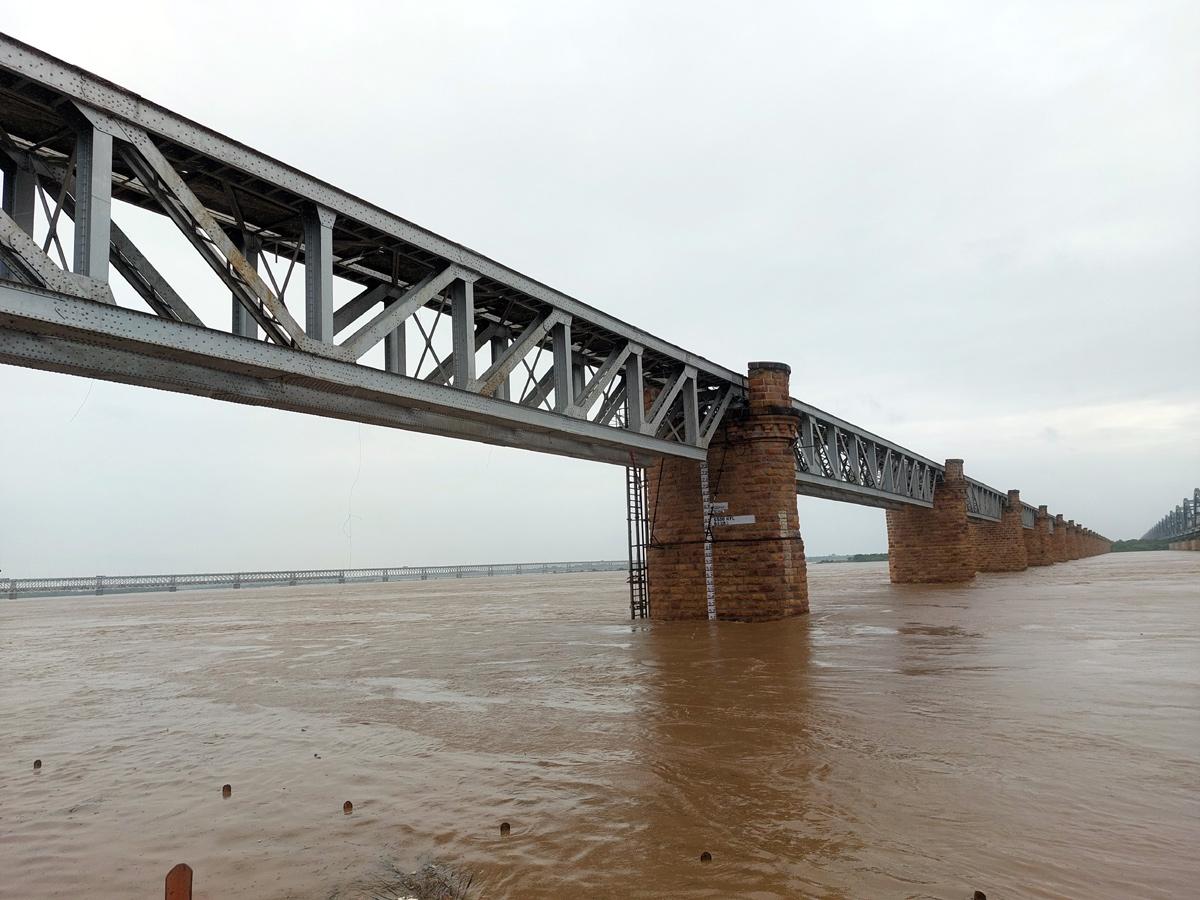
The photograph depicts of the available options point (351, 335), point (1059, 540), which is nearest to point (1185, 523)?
point (1059, 540)

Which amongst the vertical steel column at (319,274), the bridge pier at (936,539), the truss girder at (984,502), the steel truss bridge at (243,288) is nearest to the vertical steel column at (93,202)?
the steel truss bridge at (243,288)

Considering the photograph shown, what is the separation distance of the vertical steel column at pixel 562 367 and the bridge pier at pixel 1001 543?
42.7 meters

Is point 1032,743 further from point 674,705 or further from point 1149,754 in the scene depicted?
point 674,705

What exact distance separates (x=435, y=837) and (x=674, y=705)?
11.1ft

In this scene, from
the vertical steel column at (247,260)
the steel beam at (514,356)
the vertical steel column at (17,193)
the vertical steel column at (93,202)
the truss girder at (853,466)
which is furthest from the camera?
the truss girder at (853,466)

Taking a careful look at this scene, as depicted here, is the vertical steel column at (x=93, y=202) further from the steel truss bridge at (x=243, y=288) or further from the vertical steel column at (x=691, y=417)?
the vertical steel column at (x=691, y=417)

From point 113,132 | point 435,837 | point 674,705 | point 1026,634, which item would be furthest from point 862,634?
point 113,132

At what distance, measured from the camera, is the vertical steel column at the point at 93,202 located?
583 cm

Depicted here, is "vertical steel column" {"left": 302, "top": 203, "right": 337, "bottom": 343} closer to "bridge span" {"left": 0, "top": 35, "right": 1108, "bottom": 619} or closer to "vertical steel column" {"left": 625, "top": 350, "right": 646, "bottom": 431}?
"bridge span" {"left": 0, "top": 35, "right": 1108, "bottom": 619}

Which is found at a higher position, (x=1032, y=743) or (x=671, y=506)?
(x=671, y=506)

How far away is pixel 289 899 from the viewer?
309cm

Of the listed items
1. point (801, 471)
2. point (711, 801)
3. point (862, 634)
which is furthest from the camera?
point (801, 471)

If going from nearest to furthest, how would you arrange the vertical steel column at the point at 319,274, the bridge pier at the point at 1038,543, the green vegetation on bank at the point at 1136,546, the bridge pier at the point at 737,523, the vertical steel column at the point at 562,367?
the vertical steel column at the point at 319,274
the vertical steel column at the point at 562,367
the bridge pier at the point at 737,523
the bridge pier at the point at 1038,543
the green vegetation on bank at the point at 1136,546

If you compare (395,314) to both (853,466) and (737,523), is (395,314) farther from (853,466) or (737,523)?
(853,466)
